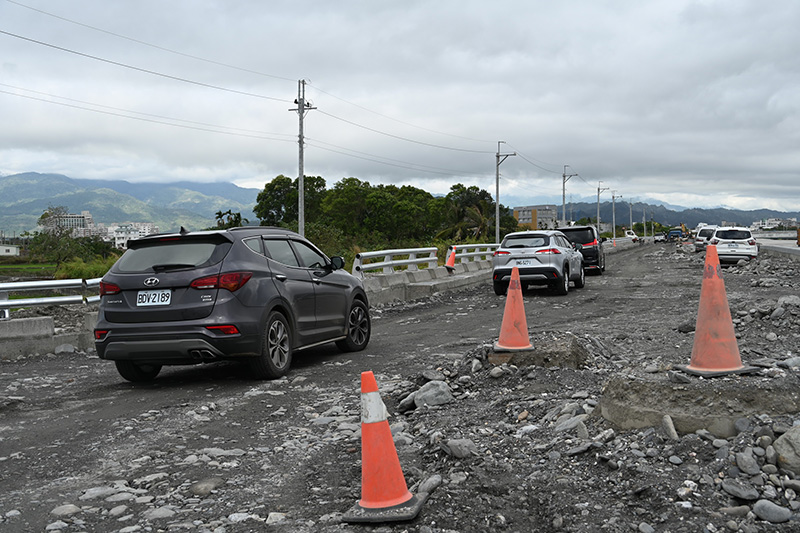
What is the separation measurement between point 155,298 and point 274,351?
1.40 meters

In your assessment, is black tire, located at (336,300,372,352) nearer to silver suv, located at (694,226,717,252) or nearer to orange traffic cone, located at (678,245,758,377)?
orange traffic cone, located at (678,245,758,377)

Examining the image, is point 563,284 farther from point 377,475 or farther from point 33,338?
point 377,475

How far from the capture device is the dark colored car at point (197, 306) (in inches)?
283

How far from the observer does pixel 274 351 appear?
7.77 metres

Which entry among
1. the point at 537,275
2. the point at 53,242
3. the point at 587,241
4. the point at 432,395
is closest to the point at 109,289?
the point at 432,395

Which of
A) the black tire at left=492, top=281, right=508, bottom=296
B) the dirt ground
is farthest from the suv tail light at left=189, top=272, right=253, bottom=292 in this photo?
the black tire at left=492, top=281, right=508, bottom=296

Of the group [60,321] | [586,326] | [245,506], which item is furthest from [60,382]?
[586,326]

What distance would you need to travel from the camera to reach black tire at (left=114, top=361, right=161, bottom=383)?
7762 millimetres

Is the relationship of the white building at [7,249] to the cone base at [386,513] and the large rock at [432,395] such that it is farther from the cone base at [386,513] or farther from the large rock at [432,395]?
the cone base at [386,513]

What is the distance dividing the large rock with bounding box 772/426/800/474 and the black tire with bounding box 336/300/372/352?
6418 millimetres

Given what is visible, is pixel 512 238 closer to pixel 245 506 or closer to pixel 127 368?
pixel 127 368

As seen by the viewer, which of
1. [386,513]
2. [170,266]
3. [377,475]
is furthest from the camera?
[170,266]

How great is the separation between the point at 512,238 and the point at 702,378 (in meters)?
13.9

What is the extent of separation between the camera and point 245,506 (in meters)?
4.01
